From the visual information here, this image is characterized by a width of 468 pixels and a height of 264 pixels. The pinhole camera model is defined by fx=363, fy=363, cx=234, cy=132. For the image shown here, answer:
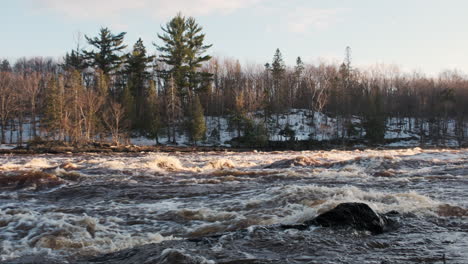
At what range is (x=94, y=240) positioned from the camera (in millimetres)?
5836

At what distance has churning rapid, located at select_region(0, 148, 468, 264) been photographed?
15.6ft

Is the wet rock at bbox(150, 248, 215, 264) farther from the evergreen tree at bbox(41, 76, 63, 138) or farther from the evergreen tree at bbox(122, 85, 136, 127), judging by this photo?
the evergreen tree at bbox(122, 85, 136, 127)

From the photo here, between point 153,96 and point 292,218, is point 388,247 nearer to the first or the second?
point 292,218

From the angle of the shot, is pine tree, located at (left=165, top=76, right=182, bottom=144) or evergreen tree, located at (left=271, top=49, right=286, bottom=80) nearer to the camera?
pine tree, located at (left=165, top=76, right=182, bottom=144)

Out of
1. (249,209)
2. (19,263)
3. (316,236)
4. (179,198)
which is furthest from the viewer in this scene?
(179,198)

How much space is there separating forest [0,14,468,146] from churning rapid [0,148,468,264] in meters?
29.8

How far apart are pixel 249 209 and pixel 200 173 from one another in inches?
312

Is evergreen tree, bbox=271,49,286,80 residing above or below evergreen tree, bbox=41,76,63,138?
above

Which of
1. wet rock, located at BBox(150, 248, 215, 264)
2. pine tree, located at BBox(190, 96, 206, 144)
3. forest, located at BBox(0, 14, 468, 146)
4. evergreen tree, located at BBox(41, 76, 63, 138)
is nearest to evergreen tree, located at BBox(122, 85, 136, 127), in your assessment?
forest, located at BBox(0, 14, 468, 146)

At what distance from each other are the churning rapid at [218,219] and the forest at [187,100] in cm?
2980

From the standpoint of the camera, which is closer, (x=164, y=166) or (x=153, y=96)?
(x=164, y=166)

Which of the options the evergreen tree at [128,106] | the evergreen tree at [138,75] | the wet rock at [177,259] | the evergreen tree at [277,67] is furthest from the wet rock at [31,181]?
the evergreen tree at [277,67]

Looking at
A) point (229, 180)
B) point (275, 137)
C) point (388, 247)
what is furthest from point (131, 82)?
point (388, 247)

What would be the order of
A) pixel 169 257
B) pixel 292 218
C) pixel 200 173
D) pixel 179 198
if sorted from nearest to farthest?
1. pixel 169 257
2. pixel 292 218
3. pixel 179 198
4. pixel 200 173
